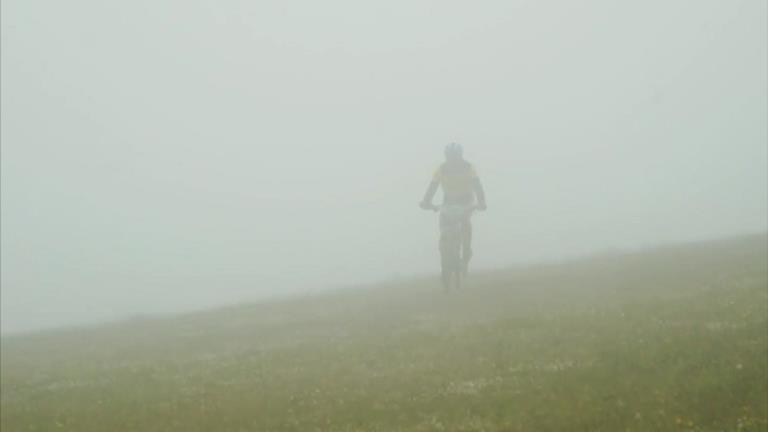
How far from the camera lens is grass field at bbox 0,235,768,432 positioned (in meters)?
15.0

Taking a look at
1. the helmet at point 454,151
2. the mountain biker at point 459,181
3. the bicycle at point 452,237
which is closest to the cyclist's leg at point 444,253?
the bicycle at point 452,237

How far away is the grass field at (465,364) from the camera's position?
49.2 ft

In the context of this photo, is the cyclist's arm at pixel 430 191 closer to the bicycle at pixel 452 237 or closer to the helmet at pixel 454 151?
the bicycle at pixel 452 237

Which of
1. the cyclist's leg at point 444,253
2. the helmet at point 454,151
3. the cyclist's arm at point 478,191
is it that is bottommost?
the cyclist's leg at point 444,253

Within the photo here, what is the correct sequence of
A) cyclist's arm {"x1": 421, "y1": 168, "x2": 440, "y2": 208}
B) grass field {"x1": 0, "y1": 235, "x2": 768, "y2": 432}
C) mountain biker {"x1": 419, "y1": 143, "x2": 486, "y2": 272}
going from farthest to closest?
1. cyclist's arm {"x1": 421, "y1": 168, "x2": 440, "y2": 208}
2. mountain biker {"x1": 419, "y1": 143, "x2": 486, "y2": 272}
3. grass field {"x1": 0, "y1": 235, "x2": 768, "y2": 432}

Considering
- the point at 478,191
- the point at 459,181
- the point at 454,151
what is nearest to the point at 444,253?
the point at 478,191

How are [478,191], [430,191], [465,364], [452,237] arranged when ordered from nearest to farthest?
[465,364] → [452,237] → [478,191] → [430,191]

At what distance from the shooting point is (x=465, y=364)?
1964 centimetres

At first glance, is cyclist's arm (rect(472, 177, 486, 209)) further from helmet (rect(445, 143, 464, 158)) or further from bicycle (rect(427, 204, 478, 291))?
helmet (rect(445, 143, 464, 158))

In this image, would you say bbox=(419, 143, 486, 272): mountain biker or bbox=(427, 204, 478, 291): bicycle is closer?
bbox=(427, 204, 478, 291): bicycle

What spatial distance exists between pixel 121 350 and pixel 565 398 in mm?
20791

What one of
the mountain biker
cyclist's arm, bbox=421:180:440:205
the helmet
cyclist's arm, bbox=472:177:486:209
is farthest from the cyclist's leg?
the helmet

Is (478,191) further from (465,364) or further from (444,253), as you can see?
(465,364)

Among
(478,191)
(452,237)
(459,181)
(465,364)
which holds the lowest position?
(465,364)
